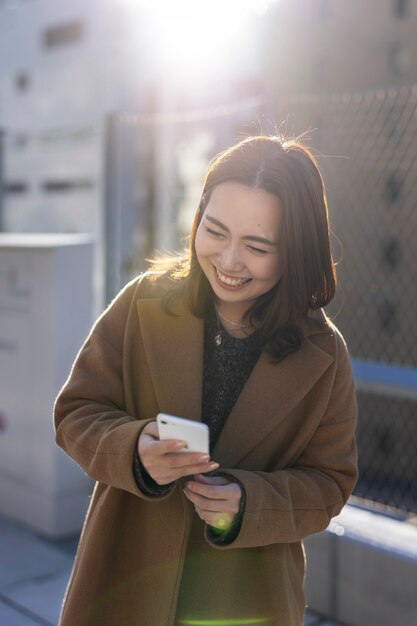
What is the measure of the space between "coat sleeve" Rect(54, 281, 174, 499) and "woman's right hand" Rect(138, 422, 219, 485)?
0.04 m

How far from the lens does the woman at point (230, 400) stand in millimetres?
1770

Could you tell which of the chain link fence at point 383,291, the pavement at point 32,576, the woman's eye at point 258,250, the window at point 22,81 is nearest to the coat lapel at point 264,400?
the woman's eye at point 258,250

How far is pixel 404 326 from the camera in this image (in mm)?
26891

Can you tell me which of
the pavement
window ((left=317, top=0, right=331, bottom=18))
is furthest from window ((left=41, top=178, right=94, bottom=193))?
window ((left=317, top=0, right=331, bottom=18))

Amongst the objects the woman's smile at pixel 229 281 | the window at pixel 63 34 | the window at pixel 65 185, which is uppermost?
the window at pixel 63 34

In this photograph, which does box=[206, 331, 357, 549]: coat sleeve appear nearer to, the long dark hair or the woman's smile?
the long dark hair

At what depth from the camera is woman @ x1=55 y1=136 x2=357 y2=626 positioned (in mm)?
1770

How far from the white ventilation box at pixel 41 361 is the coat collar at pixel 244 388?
2.39 m

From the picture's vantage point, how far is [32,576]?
382 cm

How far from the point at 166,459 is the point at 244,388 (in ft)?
1.12

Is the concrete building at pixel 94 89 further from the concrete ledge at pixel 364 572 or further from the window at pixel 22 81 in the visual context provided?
the concrete ledge at pixel 364 572

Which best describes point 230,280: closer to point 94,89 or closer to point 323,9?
point 94,89

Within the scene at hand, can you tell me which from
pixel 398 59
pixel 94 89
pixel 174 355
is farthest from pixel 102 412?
pixel 398 59

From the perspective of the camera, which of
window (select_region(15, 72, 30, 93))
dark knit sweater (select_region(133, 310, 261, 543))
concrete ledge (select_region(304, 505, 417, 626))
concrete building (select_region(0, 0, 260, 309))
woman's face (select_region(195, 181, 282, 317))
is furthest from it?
window (select_region(15, 72, 30, 93))
